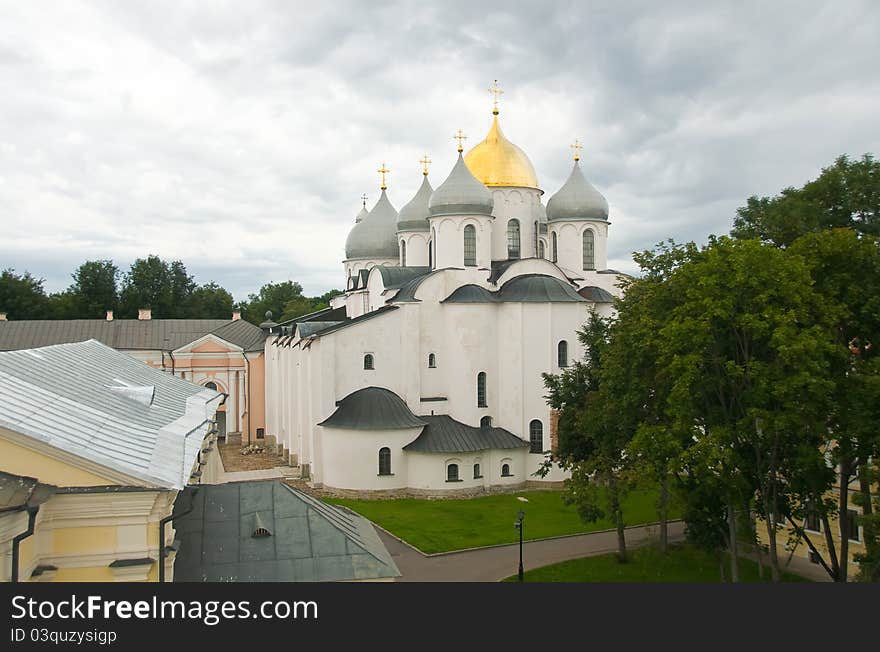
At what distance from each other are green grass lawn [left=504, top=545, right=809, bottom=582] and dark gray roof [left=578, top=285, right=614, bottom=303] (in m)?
14.1

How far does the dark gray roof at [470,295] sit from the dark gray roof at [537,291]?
1.71 ft

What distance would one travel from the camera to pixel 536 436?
32875mm

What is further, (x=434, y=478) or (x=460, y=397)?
(x=460, y=397)

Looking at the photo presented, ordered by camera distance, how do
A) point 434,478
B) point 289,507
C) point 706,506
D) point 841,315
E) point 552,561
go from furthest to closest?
point 434,478, point 552,561, point 706,506, point 841,315, point 289,507

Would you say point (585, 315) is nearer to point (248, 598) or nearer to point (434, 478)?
point (434, 478)

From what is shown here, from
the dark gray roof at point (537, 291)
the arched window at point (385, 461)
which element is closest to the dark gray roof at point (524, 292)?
the dark gray roof at point (537, 291)

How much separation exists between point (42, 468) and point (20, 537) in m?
0.83

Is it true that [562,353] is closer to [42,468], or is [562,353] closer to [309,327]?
[309,327]

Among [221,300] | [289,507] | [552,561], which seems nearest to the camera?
[289,507]

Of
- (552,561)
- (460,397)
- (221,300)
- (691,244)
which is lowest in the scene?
(552,561)

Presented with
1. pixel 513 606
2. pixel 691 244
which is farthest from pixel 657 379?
pixel 513 606

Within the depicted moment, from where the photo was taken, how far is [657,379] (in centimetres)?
1719

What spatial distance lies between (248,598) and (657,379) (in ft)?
37.9

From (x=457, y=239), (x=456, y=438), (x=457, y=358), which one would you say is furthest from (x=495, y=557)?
(x=457, y=239)
